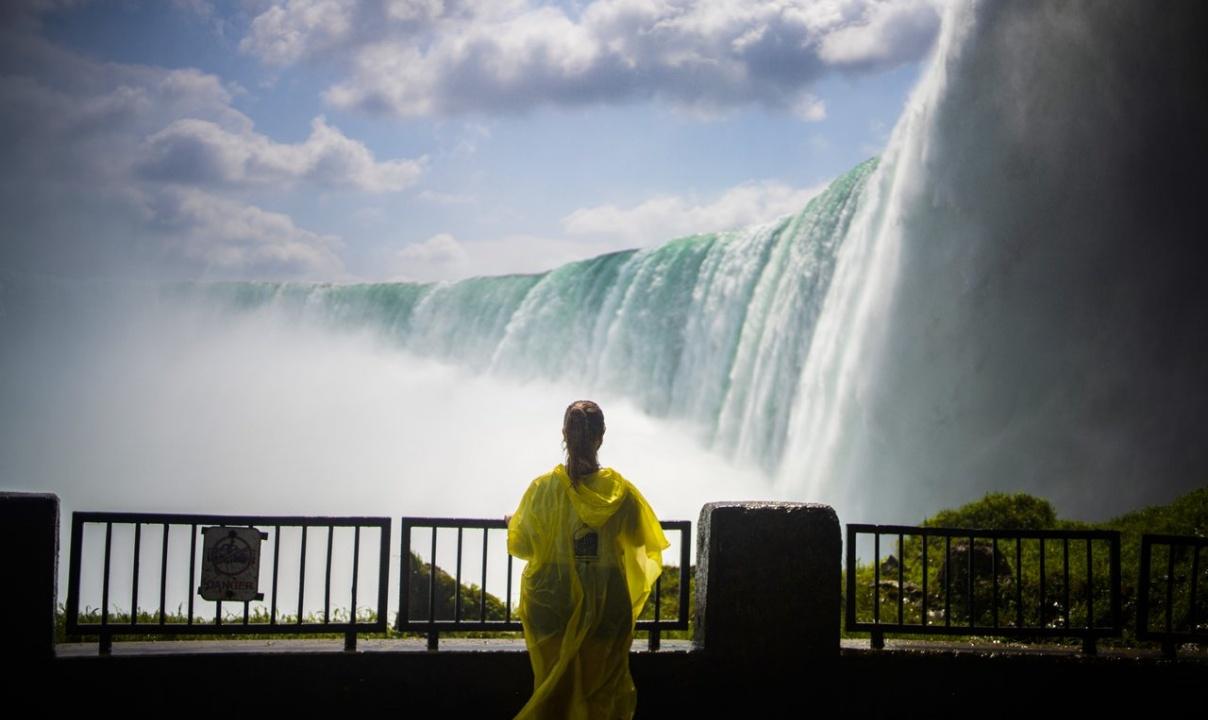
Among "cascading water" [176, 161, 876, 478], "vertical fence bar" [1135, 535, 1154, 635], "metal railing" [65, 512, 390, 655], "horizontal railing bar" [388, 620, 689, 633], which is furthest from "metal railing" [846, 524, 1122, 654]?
"cascading water" [176, 161, 876, 478]

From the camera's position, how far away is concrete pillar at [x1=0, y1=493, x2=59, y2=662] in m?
5.79

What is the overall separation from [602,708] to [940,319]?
427 inches

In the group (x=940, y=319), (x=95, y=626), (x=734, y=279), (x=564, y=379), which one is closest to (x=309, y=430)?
(x=564, y=379)

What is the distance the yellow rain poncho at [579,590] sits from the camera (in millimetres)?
5246

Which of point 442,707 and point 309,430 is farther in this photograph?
point 309,430

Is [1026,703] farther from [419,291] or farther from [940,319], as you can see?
[419,291]

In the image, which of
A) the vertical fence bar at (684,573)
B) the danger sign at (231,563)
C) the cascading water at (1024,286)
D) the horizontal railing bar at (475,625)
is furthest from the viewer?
the cascading water at (1024,286)

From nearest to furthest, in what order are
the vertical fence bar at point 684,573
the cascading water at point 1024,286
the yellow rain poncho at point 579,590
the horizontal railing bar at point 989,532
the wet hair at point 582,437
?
the yellow rain poncho at point 579,590 → the wet hair at point 582,437 → the vertical fence bar at point 684,573 → the horizontal railing bar at point 989,532 → the cascading water at point 1024,286

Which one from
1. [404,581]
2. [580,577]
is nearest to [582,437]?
[580,577]

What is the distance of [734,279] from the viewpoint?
25250 millimetres

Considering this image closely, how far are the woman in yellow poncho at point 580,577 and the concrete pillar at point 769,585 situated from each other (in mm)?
1045

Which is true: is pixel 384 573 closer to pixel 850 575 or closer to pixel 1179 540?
pixel 850 575

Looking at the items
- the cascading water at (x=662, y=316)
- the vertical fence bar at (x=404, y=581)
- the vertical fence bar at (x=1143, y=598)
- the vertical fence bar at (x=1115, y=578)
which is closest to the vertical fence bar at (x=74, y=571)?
the vertical fence bar at (x=404, y=581)

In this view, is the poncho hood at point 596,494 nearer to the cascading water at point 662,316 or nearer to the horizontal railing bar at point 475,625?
the horizontal railing bar at point 475,625
